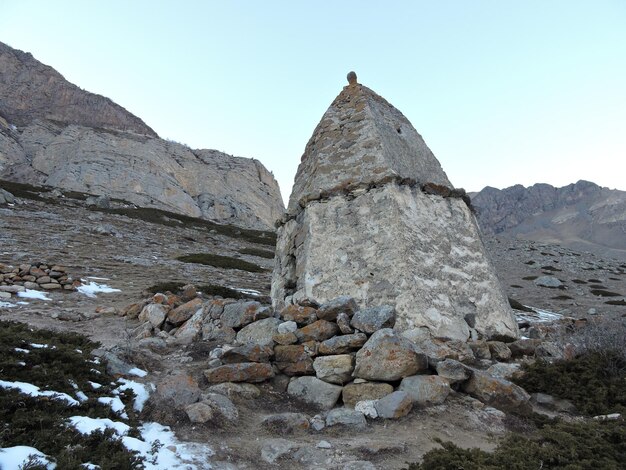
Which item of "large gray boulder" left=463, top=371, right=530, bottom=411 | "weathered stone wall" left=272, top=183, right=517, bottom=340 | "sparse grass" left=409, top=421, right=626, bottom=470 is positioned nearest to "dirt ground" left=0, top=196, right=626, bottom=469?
"large gray boulder" left=463, top=371, right=530, bottom=411

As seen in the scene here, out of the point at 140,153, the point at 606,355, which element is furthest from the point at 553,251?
the point at 140,153

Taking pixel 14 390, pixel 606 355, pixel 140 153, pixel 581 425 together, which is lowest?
pixel 14 390

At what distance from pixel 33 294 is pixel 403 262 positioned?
34.5 feet

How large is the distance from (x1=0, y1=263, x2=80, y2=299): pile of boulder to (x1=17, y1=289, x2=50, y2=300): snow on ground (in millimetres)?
150

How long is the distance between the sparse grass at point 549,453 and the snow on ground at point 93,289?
39.0ft

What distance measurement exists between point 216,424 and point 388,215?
5350mm

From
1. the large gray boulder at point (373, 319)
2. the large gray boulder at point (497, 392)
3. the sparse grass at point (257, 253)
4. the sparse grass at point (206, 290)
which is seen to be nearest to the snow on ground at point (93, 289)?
the sparse grass at point (206, 290)

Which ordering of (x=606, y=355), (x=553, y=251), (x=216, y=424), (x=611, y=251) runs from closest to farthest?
1. (x=216, y=424)
2. (x=606, y=355)
3. (x=553, y=251)
4. (x=611, y=251)

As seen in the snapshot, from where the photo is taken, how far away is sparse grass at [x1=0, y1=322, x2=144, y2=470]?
144 inches

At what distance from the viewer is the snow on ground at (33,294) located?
11430 millimetres

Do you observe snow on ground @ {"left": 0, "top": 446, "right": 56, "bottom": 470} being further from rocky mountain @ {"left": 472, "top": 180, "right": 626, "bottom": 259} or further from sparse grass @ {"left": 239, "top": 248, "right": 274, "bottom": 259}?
rocky mountain @ {"left": 472, "top": 180, "right": 626, "bottom": 259}

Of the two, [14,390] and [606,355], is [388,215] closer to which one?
[606,355]

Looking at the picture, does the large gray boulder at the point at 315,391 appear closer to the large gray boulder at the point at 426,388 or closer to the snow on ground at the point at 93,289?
the large gray boulder at the point at 426,388

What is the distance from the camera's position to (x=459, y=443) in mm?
4742
